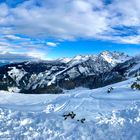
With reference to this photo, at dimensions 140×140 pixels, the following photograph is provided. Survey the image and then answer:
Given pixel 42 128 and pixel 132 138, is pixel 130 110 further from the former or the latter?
pixel 42 128

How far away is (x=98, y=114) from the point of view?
62.5 ft

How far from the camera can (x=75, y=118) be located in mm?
18812

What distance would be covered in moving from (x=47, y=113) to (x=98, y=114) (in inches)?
139

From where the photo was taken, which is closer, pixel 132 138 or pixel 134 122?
pixel 132 138

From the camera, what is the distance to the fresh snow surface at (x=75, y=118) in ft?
54.1

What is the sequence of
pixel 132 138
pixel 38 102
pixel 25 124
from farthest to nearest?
pixel 38 102
pixel 25 124
pixel 132 138

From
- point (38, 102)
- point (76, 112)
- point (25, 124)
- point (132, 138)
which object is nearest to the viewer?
point (132, 138)

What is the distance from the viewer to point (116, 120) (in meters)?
17.8

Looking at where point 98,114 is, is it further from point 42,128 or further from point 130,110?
point 42,128

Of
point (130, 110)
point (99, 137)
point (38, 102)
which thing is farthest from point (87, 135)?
point (38, 102)

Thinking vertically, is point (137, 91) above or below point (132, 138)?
above

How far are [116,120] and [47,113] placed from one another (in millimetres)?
4917

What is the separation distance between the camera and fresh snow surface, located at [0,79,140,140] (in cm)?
1648

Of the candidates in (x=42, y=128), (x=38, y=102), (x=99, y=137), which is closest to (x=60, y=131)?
(x=42, y=128)
